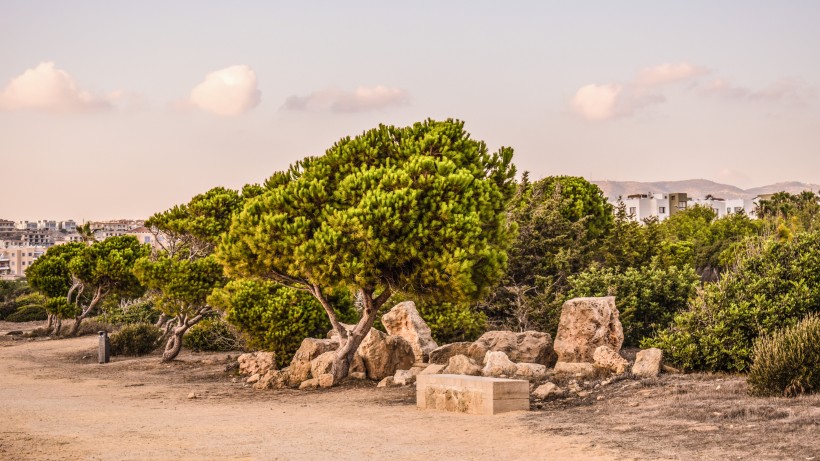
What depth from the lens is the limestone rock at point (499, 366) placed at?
17578 millimetres

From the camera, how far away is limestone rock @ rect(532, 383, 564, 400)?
613 inches

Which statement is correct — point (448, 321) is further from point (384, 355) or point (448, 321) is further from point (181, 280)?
point (181, 280)

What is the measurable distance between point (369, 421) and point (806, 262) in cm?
1007

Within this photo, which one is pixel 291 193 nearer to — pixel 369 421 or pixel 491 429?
pixel 369 421

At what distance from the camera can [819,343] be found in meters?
13.9

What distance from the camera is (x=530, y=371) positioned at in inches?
701

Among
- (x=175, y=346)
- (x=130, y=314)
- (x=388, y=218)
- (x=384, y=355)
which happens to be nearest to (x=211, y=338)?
(x=175, y=346)

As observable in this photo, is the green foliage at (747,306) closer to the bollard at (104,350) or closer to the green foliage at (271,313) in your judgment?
the green foliage at (271,313)

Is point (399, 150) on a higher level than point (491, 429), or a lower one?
higher

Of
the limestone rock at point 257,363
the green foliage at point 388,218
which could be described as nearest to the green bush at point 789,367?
the green foliage at point 388,218

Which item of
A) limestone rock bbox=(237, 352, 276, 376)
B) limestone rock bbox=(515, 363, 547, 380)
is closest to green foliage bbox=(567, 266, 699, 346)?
limestone rock bbox=(515, 363, 547, 380)

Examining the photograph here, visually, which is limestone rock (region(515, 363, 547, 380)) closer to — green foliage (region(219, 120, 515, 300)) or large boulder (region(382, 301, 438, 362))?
green foliage (region(219, 120, 515, 300))

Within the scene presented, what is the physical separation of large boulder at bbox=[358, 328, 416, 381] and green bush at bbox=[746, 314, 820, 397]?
865cm

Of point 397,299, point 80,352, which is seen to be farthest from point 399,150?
point 80,352
